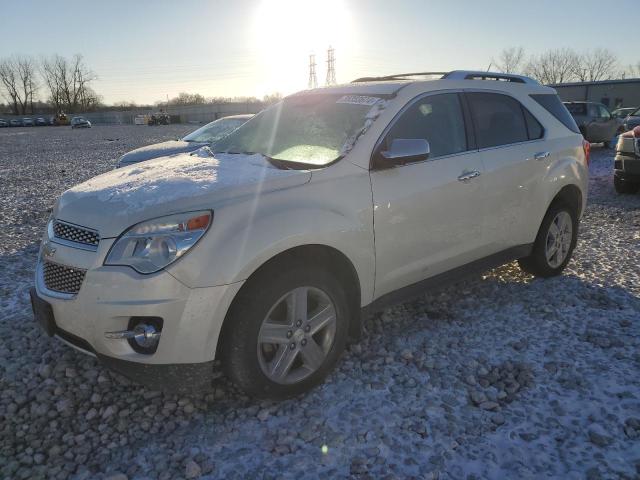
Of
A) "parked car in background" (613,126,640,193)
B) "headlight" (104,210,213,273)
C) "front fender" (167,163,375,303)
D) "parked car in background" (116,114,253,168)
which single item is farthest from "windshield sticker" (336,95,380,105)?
"parked car in background" (613,126,640,193)

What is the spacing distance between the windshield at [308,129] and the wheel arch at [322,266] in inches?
23.0

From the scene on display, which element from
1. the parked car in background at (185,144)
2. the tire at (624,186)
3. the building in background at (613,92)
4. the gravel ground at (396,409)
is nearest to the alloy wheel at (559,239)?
the gravel ground at (396,409)

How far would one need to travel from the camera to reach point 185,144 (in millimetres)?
8203

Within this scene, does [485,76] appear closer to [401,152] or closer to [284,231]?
[401,152]

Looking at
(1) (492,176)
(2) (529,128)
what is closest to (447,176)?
(1) (492,176)

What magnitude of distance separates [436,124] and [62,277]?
260 cm

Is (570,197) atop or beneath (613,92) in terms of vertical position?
beneath

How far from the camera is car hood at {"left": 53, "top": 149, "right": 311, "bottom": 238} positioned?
256 cm

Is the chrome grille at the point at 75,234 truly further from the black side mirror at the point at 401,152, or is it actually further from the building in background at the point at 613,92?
the building in background at the point at 613,92

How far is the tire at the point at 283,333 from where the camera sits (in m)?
2.59

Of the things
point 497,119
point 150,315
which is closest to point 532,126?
point 497,119

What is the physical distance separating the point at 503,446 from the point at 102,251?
87.4 inches

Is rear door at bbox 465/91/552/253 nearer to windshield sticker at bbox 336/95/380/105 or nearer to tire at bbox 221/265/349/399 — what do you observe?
windshield sticker at bbox 336/95/380/105

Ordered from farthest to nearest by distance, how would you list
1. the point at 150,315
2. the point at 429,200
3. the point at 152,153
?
the point at 152,153, the point at 429,200, the point at 150,315
